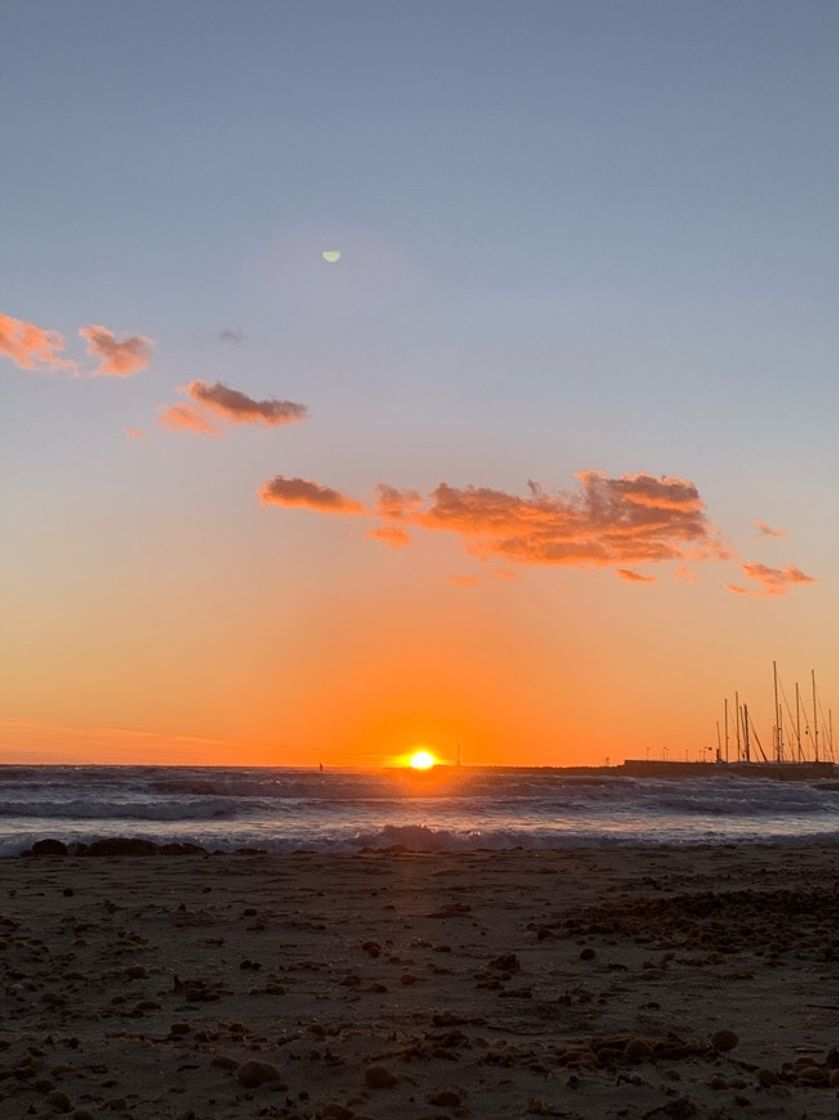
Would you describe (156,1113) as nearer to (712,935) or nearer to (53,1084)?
(53,1084)

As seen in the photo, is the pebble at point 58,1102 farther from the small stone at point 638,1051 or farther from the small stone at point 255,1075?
the small stone at point 638,1051

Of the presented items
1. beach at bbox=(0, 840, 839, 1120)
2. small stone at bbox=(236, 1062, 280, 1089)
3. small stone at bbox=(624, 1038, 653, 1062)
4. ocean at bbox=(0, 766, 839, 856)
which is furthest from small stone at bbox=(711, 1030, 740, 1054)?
ocean at bbox=(0, 766, 839, 856)

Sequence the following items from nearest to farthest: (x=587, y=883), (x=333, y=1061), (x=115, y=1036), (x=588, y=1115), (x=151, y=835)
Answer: (x=588, y=1115) < (x=333, y=1061) < (x=115, y=1036) < (x=587, y=883) < (x=151, y=835)

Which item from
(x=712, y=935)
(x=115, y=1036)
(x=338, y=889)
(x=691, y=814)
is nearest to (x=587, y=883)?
(x=338, y=889)

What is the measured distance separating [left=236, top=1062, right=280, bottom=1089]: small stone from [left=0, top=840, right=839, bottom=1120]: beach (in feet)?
0.04

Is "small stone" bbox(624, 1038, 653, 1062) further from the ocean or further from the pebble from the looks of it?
the ocean

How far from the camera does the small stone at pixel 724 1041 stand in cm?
598

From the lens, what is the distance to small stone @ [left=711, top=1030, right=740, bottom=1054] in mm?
5980

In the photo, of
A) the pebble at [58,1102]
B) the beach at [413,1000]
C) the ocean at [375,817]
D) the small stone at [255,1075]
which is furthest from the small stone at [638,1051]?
the ocean at [375,817]

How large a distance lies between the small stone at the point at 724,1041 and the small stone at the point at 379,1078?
2.00 m

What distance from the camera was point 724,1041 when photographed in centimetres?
601

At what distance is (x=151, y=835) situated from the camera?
24922 mm

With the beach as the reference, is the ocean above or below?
below

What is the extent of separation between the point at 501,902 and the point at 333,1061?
7492mm
